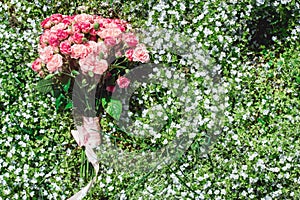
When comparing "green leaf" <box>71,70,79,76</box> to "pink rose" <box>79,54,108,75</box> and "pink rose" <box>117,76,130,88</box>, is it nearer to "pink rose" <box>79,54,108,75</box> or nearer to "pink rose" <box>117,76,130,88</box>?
"pink rose" <box>79,54,108,75</box>

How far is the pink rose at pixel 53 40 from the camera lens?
13.7ft

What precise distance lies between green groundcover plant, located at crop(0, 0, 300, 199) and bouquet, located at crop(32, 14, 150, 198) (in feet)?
0.45

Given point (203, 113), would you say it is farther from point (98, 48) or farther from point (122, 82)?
point (98, 48)

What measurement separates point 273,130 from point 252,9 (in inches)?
49.8

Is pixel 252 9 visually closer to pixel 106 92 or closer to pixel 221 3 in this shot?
pixel 221 3

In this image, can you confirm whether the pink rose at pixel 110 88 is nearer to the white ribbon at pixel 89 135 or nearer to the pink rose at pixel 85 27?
the white ribbon at pixel 89 135

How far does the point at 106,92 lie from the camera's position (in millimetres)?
4363

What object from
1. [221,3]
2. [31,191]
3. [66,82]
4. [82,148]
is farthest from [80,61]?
[221,3]

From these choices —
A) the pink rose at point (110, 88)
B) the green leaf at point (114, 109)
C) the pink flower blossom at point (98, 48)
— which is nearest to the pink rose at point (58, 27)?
the pink flower blossom at point (98, 48)

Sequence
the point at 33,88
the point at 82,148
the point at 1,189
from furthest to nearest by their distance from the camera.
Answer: the point at 33,88 → the point at 82,148 → the point at 1,189

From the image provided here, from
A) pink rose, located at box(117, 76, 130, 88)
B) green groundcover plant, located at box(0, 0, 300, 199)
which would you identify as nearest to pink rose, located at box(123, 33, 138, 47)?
pink rose, located at box(117, 76, 130, 88)

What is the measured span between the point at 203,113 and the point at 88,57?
1.02 m

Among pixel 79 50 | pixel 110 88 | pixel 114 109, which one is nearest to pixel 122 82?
pixel 110 88

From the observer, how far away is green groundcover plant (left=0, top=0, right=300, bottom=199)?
3.95 metres
